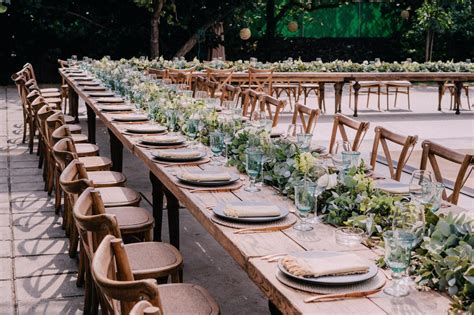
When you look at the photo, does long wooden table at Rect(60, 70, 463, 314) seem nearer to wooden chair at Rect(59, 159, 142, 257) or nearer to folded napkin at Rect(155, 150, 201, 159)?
folded napkin at Rect(155, 150, 201, 159)

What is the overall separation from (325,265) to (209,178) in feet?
4.18

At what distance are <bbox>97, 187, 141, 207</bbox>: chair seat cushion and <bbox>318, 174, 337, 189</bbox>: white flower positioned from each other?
1688 mm

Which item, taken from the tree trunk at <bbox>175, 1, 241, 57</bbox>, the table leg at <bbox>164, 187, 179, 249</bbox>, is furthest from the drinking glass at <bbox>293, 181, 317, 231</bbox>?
the tree trunk at <bbox>175, 1, 241, 57</bbox>

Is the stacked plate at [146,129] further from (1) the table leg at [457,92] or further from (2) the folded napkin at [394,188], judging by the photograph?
(1) the table leg at [457,92]

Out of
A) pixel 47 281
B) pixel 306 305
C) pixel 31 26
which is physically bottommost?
pixel 47 281

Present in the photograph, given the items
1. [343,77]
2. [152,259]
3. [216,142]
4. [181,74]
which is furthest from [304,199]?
[343,77]

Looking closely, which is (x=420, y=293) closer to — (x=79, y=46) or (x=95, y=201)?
(x=95, y=201)

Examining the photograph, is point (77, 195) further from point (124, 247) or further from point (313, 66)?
point (313, 66)

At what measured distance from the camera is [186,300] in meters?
2.81

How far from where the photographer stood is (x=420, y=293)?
2.08 m

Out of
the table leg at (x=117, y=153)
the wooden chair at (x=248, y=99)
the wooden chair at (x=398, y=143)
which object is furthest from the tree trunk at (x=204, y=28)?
the wooden chair at (x=398, y=143)

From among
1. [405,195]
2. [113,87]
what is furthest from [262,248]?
[113,87]

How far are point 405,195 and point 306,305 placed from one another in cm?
126

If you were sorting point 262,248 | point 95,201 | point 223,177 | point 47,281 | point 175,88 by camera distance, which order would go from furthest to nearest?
point 175,88 < point 47,281 < point 223,177 < point 95,201 < point 262,248
